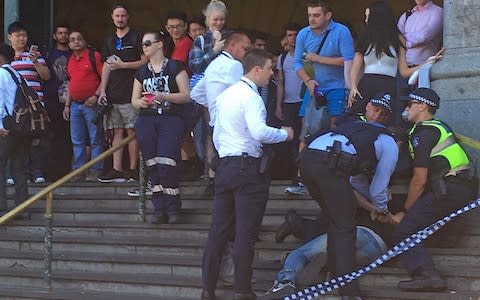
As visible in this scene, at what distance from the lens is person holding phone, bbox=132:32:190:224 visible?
30.7 feet

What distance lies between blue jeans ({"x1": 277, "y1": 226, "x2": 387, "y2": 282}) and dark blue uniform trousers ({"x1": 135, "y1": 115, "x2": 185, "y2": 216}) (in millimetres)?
1705

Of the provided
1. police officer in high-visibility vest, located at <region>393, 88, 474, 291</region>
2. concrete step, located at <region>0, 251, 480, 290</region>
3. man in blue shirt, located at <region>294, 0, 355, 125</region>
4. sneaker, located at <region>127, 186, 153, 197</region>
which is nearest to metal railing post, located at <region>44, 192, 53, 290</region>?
concrete step, located at <region>0, 251, 480, 290</region>

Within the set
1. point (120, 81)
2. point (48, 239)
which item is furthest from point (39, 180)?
point (48, 239)

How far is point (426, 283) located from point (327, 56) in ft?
9.80

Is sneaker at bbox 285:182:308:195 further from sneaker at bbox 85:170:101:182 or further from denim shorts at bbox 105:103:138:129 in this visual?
sneaker at bbox 85:170:101:182

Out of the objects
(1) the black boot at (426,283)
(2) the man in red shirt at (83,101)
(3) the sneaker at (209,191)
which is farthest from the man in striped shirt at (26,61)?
(1) the black boot at (426,283)

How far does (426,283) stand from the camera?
7.56 metres

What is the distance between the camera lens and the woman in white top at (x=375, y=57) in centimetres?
924

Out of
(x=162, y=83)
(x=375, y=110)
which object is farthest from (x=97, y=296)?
(x=375, y=110)

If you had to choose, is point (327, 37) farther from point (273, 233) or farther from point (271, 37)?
point (271, 37)

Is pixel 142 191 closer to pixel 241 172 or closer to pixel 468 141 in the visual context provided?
pixel 241 172

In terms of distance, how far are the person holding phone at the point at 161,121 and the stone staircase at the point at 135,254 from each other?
0.96 feet

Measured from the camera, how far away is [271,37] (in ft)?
51.5

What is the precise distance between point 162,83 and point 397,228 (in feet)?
9.36
